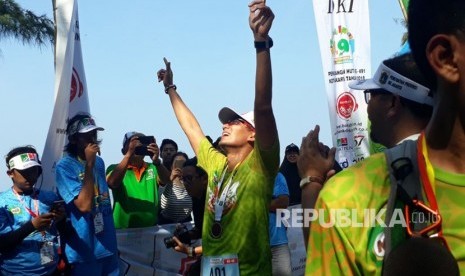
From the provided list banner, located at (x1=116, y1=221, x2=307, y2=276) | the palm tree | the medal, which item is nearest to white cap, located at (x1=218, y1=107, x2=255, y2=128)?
the medal

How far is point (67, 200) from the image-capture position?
676cm

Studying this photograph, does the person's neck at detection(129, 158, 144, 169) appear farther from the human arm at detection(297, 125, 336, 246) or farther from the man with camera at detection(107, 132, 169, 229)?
the human arm at detection(297, 125, 336, 246)

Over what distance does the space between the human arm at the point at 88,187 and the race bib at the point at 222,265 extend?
2061mm

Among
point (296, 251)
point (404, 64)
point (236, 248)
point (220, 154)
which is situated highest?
point (404, 64)

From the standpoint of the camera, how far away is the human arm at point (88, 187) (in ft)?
21.6

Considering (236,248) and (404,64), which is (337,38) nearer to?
(236,248)

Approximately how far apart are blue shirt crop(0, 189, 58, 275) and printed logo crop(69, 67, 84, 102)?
46.5 inches

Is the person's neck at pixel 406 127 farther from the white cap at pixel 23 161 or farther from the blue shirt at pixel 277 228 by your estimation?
the white cap at pixel 23 161

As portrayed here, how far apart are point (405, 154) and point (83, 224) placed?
17.7 feet

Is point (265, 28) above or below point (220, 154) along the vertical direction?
above

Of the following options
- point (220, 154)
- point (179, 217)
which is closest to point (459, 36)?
point (220, 154)

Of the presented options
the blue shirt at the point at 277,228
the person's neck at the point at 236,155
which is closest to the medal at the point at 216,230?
the person's neck at the point at 236,155

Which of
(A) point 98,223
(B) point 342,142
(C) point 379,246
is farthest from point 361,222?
(B) point 342,142

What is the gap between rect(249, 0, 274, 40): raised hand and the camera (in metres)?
3.98
